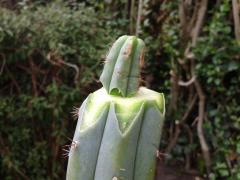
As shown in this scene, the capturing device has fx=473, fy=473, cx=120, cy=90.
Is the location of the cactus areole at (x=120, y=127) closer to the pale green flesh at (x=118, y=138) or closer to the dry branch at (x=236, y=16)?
the pale green flesh at (x=118, y=138)

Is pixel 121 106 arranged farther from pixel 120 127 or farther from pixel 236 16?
pixel 236 16

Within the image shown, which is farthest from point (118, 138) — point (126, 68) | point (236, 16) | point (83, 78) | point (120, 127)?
point (236, 16)

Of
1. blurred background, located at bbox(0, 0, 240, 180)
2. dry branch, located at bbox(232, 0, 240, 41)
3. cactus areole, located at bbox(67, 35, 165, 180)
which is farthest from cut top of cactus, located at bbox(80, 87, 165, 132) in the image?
dry branch, located at bbox(232, 0, 240, 41)

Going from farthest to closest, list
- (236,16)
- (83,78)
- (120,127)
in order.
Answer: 1. (236,16)
2. (83,78)
3. (120,127)

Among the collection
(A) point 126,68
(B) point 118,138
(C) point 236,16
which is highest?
Result: (C) point 236,16

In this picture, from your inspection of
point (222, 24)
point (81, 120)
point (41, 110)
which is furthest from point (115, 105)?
point (222, 24)

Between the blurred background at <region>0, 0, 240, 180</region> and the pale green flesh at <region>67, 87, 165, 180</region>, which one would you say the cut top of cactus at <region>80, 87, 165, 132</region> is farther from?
the blurred background at <region>0, 0, 240, 180</region>

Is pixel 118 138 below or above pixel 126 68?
below
